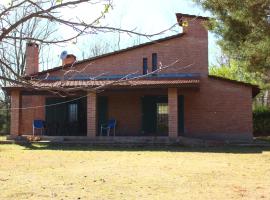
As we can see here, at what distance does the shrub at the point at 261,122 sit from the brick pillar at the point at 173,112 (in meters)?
10.2

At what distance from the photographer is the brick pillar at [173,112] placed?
2267 centimetres

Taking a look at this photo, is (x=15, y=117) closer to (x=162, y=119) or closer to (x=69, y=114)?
(x=69, y=114)

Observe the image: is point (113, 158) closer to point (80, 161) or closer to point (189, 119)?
point (80, 161)

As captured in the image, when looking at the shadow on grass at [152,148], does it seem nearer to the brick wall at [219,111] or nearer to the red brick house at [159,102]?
the red brick house at [159,102]

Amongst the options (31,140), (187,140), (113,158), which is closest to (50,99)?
(31,140)

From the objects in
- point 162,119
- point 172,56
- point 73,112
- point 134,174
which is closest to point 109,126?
point 162,119

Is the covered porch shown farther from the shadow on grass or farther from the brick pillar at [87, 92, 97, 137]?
the shadow on grass

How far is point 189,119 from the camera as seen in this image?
83.0 feet

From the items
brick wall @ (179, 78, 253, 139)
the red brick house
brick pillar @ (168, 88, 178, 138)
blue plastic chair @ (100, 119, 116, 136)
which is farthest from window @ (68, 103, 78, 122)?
brick pillar @ (168, 88, 178, 138)

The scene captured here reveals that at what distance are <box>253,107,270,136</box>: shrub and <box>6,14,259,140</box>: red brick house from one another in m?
6.06

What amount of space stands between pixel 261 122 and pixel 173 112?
1055cm

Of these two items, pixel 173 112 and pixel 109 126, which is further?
pixel 109 126

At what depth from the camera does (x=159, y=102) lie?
2597 cm

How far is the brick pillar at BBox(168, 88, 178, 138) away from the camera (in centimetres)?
2267
